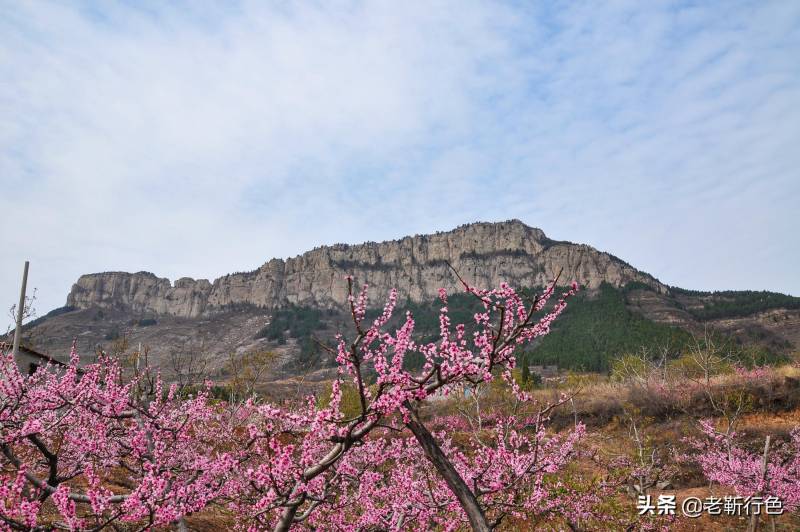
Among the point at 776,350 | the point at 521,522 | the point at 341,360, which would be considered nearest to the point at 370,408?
the point at 341,360

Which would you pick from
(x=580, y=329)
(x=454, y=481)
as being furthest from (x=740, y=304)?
(x=454, y=481)

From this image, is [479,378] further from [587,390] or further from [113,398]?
[587,390]

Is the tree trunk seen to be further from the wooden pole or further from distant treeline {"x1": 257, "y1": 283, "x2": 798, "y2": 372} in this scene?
distant treeline {"x1": 257, "y1": 283, "x2": 798, "y2": 372}

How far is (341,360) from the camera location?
4496 millimetres

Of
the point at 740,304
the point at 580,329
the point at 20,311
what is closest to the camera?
the point at 20,311

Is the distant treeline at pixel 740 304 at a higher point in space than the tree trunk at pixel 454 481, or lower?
higher

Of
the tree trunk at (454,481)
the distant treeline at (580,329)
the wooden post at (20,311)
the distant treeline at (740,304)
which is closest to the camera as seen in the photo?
the tree trunk at (454,481)

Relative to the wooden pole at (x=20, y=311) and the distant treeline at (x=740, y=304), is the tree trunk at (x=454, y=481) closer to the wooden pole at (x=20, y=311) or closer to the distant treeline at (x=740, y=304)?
the wooden pole at (x=20, y=311)

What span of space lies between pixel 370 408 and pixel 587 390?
4280 cm

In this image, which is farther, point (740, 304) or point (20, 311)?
point (740, 304)

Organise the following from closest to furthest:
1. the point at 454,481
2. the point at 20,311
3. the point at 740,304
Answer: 1. the point at 454,481
2. the point at 20,311
3. the point at 740,304

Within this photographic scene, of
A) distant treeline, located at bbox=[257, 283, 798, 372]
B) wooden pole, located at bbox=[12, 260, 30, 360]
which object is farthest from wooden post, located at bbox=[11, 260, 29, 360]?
distant treeline, located at bbox=[257, 283, 798, 372]

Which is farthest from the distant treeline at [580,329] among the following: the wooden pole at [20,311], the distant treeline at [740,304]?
the wooden pole at [20,311]

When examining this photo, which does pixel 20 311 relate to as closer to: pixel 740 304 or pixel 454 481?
pixel 454 481
